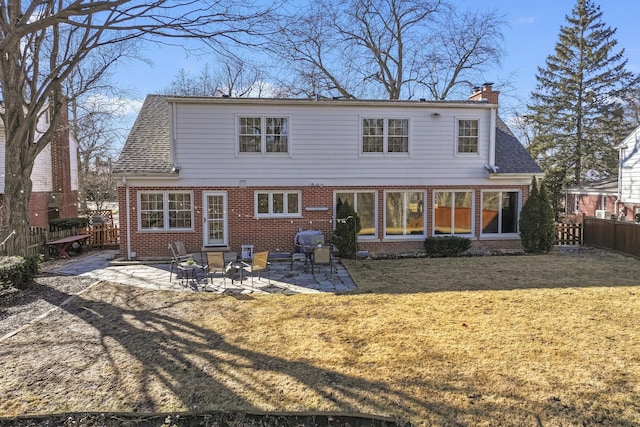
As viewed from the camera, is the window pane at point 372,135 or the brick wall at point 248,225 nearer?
the brick wall at point 248,225

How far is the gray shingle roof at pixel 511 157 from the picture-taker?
50.3ft

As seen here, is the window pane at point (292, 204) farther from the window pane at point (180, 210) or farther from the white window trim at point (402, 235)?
the window pane at point (180, 210)

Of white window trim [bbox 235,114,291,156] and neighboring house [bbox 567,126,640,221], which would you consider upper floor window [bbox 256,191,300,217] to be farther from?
neighboring house [bbox 567,126,640,221]

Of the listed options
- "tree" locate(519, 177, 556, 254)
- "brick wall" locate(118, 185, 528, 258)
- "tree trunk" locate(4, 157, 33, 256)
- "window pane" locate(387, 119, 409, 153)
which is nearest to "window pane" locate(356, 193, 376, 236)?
"brick wall" locate(118, 185, 528, 258)

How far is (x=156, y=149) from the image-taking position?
47.9 feet

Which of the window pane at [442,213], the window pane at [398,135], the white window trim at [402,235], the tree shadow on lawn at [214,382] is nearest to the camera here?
the tree shadow on lawn at [214,382]

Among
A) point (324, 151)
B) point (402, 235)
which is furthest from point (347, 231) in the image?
point (324, 151)

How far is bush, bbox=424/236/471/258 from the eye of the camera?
47.8 ft

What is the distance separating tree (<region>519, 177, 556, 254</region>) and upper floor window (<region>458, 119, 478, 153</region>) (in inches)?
102

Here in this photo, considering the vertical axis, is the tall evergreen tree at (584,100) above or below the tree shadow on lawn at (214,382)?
above

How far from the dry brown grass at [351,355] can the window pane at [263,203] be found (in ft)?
17.4

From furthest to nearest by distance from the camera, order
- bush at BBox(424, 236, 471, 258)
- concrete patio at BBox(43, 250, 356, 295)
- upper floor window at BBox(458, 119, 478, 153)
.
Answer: upper floor window at BBox(458, 119, 478, 153)
bush at BBox(424, 236, 471, 258)
concrete patio at BBox(43, 250, 356, 295)

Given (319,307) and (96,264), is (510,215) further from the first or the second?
(96,264)

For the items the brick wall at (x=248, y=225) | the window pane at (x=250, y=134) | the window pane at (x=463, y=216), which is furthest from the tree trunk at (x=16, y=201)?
the window pane at (x=463, y=216)
